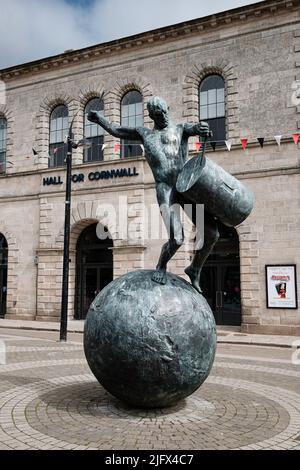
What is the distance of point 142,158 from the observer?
2100cm

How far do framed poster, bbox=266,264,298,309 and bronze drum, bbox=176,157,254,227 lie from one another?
492 inches

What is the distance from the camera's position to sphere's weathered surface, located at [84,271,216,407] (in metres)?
5.40

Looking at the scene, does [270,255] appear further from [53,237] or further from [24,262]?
[24,262]

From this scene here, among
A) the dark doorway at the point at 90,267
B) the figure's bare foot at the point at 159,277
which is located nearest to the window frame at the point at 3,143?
the dark doorway at the point at 90,267

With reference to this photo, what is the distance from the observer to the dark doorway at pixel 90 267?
73.6 feet

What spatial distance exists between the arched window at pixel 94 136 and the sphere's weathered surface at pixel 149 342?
17.8m

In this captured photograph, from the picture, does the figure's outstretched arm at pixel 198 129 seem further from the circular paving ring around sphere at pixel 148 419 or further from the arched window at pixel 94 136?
the arched window at pixel 94 136

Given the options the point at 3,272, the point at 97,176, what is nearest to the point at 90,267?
the point at 97,176

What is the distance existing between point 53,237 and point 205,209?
1754cm

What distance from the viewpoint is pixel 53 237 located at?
74.5 ft

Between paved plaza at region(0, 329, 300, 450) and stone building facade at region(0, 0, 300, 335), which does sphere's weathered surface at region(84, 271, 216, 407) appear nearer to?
paved plaza at region(0, 329, 300, 450)

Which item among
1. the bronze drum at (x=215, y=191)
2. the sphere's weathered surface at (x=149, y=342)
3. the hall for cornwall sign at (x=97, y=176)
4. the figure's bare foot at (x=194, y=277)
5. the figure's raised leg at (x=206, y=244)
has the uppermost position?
the hall for cornwall sign at (x=97, y=176)

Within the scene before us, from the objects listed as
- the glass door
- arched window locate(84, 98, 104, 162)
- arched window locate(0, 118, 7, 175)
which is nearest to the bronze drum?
the glass door
